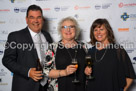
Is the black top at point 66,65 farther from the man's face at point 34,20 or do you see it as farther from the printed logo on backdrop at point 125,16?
the printed logo on backdrop at point 125,16

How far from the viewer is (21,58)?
6.77 feet

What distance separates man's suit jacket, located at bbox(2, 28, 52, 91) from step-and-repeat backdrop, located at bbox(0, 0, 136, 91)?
1.02 meters

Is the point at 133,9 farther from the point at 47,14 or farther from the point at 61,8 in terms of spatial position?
the point at 47,14

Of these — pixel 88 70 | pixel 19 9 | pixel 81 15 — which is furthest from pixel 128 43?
pixel 19 9

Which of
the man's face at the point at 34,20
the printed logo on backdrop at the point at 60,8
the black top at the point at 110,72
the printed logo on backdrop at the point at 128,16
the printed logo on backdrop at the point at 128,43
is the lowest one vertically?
the black top at the point at 110,72

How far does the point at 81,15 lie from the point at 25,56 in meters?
1.42

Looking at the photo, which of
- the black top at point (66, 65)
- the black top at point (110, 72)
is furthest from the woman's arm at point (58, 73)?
the black top at point (110, 72)

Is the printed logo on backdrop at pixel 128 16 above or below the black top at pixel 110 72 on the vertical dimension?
above

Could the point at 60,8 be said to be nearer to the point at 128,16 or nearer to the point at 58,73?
the point at 128,16

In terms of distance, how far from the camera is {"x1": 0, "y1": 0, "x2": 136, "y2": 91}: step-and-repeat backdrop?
294cm

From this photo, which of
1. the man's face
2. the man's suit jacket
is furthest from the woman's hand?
the man's face

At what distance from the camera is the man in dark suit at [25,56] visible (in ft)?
6.48

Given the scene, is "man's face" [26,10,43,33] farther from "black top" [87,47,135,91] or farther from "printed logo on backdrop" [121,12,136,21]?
"printed logo on backdrop" [121,12,136,21]

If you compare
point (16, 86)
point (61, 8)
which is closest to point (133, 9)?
point (61, 8)
